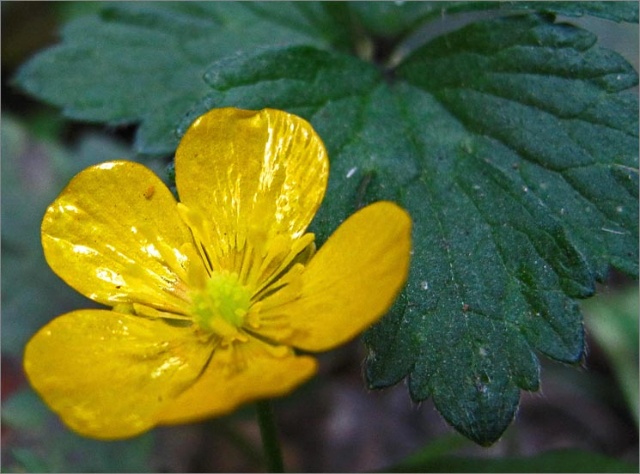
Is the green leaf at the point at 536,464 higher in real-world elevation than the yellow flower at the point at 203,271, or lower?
lower

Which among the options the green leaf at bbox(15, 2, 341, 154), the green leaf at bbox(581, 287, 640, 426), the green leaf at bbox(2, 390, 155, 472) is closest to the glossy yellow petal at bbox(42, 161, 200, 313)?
the green leaf at bbox(15, 2, 341, 154)

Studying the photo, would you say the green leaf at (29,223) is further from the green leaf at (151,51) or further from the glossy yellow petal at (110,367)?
the glossy yellow petal at (110,367)

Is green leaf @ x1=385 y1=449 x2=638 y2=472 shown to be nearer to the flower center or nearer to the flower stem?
the flower stem

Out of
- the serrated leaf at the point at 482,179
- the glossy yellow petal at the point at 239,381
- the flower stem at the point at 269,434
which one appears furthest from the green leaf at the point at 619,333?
the glossy yellow petal at the point at 239,381

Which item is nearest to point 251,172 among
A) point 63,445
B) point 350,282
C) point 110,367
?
point 350,282

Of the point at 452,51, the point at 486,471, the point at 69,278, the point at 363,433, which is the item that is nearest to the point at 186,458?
the point at 363,433

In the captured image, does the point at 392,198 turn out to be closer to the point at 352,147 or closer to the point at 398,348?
the point at 352,147
